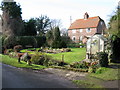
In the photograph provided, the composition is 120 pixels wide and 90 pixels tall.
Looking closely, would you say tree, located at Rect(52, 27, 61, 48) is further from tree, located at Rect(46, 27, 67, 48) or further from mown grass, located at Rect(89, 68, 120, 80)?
mown grass, located at Rect(89, 68, 120, 80)

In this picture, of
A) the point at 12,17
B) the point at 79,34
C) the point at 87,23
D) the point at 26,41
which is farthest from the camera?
the point at 79,34

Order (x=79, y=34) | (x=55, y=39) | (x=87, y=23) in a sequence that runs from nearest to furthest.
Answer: (x=55, y=39) < (x=87, y=23) < (x=79, y=34)

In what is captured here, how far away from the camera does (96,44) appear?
1577cm

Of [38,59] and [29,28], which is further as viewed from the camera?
[29,28]

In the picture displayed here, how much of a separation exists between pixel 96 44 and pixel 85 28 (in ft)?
80.9

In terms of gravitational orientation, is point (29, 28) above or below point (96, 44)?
above

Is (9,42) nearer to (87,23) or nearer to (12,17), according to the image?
(12,17)

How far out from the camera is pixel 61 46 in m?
26.7

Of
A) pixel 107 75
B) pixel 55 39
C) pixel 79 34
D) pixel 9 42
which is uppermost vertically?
pixel 79 34

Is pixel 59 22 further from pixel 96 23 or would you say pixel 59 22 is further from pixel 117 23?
pixel 117 23

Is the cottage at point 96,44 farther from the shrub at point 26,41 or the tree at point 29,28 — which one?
the tree at point 29,28

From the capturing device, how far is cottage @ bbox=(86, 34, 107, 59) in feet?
50.0

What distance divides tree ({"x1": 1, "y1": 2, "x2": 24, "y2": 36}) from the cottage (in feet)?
85.9

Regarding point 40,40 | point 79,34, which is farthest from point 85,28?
point 40,40
